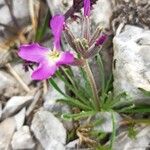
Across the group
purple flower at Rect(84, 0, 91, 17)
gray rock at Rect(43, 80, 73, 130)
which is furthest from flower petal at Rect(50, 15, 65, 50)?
gray rock at Rect(43, 80, 73, 130)

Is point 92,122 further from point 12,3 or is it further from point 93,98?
point 12,3

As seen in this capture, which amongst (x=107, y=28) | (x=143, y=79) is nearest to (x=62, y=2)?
(x=107, y=28)

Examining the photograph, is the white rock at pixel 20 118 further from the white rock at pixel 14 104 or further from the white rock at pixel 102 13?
the white rock at pixel 102 13

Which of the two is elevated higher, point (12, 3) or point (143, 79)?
point (12, 3)

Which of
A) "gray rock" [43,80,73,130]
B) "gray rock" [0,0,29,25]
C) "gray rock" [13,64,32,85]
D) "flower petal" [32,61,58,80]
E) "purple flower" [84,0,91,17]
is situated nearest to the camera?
"flower petal" [32,61,58,80]

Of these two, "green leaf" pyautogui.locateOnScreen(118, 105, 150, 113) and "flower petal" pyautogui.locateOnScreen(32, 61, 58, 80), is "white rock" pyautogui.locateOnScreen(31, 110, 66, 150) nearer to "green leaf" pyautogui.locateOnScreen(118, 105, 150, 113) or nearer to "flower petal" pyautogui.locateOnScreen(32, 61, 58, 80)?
"green leaf" pyautogui.locateOnScreen(118, 105, 150, 113)

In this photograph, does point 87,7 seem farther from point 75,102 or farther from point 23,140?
point 23,140

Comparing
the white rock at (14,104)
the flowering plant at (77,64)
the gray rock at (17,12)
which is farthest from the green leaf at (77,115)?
the gray rock at (17,12)
